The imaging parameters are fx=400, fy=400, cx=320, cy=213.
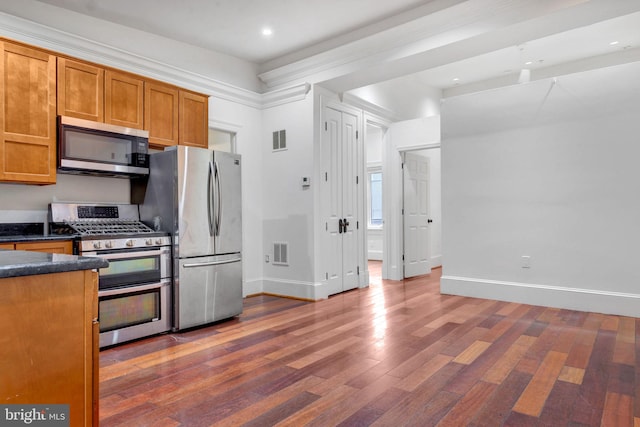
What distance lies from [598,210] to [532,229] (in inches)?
26.9

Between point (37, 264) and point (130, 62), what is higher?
point (130, 62)

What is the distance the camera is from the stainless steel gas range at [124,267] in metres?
3.31

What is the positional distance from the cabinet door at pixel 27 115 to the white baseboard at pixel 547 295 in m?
4.67

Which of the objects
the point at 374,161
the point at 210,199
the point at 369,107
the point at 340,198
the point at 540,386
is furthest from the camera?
the point at 374,161

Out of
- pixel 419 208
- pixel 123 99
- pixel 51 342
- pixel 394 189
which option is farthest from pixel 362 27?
pixel 51 342

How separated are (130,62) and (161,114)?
64cm

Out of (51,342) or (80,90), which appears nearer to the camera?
(51,342)

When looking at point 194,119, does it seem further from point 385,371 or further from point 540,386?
point 540,386

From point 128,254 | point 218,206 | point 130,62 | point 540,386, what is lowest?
point 540,386

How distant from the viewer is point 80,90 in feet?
11.7

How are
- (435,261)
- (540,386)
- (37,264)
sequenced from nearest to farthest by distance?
1. (37,264)
2. (540,386)
3. (435,261)

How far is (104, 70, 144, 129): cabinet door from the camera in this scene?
3.77 meters

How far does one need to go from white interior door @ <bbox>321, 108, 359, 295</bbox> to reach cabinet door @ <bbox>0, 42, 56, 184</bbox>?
3022 mm

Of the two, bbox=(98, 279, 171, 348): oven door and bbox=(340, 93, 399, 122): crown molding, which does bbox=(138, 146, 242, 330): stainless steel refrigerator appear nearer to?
bbox=(98, 279, 171, 348): oven door
